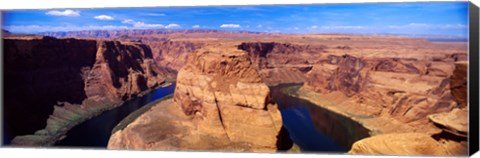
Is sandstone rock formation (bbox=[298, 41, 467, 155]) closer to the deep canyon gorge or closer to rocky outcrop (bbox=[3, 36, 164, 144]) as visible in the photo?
the deep canyon gorge

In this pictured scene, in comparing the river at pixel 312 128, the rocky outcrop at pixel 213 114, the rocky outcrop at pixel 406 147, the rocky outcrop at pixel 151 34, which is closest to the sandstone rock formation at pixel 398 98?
the rocky outcrop at pixel 406 147

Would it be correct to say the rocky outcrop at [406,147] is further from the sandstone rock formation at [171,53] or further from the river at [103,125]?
the river at [103,125]

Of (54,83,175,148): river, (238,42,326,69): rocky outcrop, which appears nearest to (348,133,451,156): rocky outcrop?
(238,42,326,69): rocky outcrop

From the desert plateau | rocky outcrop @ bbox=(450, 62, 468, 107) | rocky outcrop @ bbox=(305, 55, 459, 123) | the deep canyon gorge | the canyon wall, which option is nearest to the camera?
rocky outcrop @ bbox=(450, 62, 468, 107)

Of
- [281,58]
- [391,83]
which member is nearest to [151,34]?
[281,58]

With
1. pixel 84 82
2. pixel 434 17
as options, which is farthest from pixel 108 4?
pixel 434 17

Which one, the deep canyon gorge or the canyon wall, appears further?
the canyon wall
